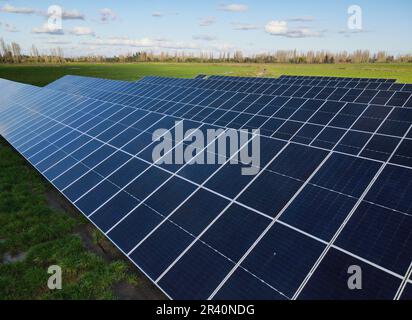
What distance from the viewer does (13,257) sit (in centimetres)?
1252

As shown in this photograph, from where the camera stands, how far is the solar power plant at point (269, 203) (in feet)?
25.7

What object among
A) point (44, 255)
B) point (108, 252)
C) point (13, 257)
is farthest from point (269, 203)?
point (13, 257)

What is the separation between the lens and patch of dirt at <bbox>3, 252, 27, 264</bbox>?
12281 millimetres

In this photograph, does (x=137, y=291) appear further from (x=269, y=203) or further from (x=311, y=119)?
(x=311, y=119)

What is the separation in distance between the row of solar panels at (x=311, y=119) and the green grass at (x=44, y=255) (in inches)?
370

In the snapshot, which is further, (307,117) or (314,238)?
(307,117)

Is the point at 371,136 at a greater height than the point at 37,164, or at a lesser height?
greater

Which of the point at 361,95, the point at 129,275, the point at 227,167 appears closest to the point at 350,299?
Answer: the point at 227,167

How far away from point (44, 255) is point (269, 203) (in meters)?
9.42

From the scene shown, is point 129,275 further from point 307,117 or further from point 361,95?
point 361,95

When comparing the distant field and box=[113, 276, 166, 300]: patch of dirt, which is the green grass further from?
the distant field

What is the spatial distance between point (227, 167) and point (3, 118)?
28.4 meters
